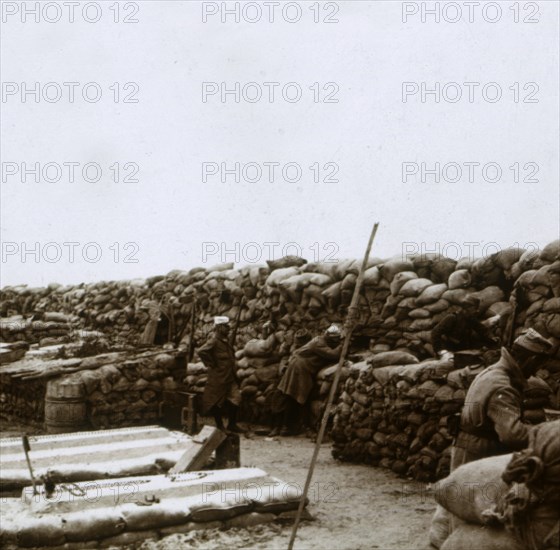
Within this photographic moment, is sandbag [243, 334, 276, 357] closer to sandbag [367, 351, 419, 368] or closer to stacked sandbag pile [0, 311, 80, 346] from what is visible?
sandbag [367, 351, 419, 368]

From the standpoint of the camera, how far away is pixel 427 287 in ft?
30.2

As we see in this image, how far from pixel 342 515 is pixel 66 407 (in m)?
5.27

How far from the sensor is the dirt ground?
494 cm

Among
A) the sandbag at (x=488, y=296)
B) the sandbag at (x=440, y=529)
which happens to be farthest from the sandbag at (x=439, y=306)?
the sandbag at (x=440, y=529)

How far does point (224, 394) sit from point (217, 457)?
1.98 meters

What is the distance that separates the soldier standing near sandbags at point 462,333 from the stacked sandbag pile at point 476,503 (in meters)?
3.82

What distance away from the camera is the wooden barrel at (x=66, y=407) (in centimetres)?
964

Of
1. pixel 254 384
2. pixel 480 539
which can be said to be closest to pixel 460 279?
pixel 254 384

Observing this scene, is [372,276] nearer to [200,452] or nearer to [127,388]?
[127,388]

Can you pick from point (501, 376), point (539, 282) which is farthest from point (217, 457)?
point (539, 282)

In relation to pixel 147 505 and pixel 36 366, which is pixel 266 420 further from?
pixel 147 505

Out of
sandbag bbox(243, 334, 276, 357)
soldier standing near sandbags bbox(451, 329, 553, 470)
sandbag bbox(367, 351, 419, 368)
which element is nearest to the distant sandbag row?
sandbag bbox(243, 334, 276, 357)

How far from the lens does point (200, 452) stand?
625cm

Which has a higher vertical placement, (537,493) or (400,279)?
(400,279)
